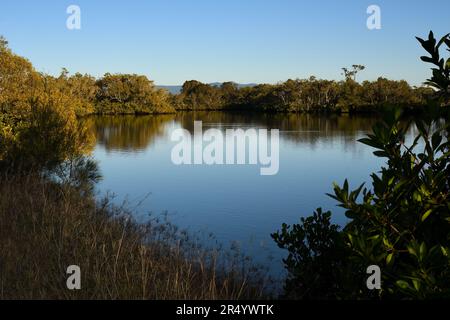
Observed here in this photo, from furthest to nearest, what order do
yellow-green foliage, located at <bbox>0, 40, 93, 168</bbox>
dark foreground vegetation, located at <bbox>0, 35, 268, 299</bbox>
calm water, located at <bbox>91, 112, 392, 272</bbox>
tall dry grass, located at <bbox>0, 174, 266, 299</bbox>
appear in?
Answer: yellow-green foliage, located at <bbox>0, 40, 93, 168</bbox> < calm water, located at <bbox>91, 112, 392, 272</bbox> < dark foreground vegetation, located at <bbox>0, 35, 268, 299</bbox> < tall dry grass, located at <bbox>0, 174, 266, 299</bbox>

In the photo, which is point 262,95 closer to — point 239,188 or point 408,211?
point 239,188

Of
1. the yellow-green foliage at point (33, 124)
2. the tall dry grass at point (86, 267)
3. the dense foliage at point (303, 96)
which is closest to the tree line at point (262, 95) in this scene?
the dense foliage at point (303, 96)

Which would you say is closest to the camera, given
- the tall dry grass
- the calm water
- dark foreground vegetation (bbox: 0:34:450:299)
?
dark foreground vegetation (bbox: 0:34:450:299)

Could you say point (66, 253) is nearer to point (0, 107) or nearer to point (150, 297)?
point (150, 297)

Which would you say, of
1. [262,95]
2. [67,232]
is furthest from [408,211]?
[262,95]

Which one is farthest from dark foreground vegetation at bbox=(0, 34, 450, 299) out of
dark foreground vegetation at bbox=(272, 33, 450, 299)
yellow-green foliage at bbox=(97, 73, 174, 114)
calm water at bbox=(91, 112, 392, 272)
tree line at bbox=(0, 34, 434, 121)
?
yellow-green foliage at bbox=(97, 73, 174, 114)

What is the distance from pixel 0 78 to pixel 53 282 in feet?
51.3

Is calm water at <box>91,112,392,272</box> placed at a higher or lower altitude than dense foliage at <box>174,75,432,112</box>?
lower

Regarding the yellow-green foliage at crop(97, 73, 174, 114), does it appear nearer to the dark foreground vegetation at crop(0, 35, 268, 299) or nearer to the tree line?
the tree line

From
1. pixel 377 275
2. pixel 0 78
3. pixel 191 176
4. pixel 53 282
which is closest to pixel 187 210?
pixel 191 176

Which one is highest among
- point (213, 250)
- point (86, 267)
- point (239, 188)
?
point (86, 267)

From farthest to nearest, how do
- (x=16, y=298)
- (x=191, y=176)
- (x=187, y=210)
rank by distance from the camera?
(x=191, y=176) → (x=187, y=210) → (x=16, y=298)

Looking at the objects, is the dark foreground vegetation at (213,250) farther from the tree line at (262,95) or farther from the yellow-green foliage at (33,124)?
the tree line at (262,95)

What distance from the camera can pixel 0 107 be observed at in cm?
1822
